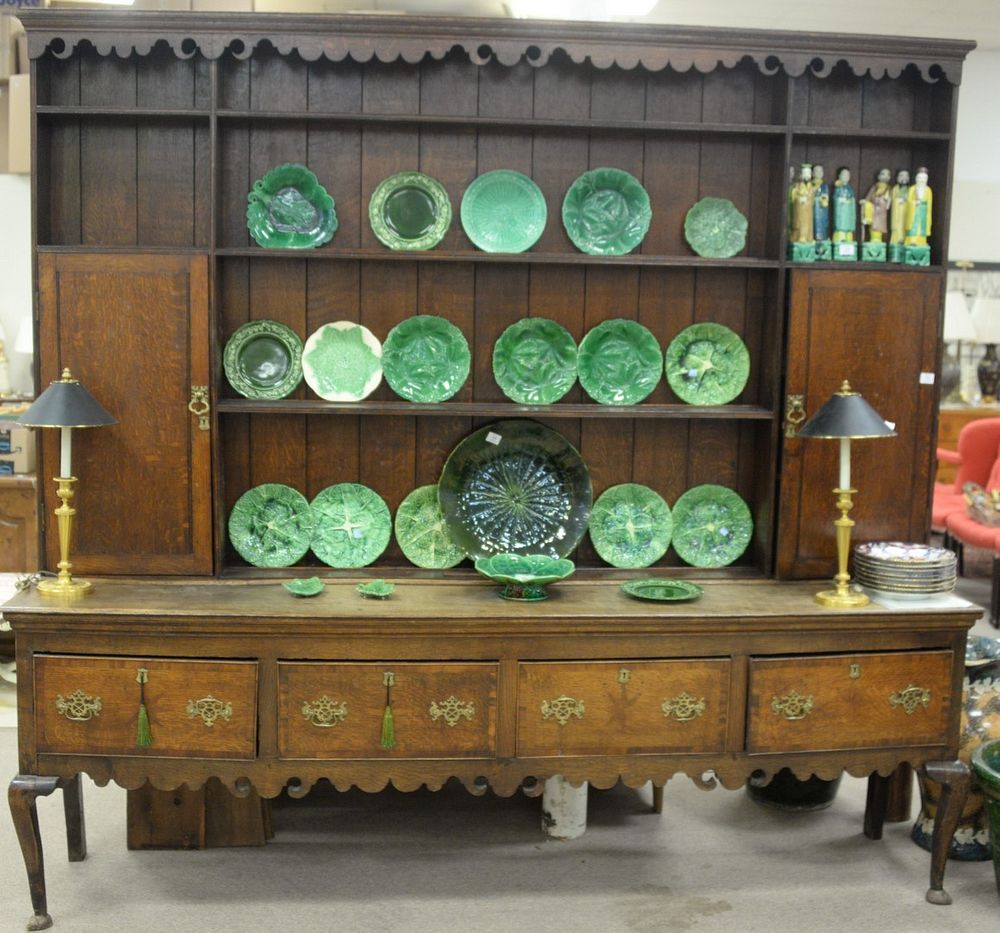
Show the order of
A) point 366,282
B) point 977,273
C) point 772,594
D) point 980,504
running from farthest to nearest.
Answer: point 977,273
point 980,504
point 366,282
point 772,594

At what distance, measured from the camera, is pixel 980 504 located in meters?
5.95

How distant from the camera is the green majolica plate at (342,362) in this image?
332cm

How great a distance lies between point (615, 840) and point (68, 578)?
1750mm

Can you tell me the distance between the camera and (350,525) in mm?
3373

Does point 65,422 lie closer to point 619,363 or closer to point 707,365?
point 619,363

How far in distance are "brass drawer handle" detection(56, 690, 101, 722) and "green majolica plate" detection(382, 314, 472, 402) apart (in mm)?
1195

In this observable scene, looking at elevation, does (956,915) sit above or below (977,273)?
below

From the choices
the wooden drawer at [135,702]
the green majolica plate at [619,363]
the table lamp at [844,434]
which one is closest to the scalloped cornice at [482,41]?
the green majolica plate at [619,363]

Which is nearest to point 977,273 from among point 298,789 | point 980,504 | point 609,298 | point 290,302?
point 980,504

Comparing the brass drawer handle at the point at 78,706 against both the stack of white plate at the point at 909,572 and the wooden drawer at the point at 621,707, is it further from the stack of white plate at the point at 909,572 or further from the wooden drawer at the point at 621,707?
the stack of white plate at the point at 909,572

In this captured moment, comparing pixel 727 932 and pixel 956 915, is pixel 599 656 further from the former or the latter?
pixel 956 915

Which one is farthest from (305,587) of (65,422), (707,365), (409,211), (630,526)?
(707,365)

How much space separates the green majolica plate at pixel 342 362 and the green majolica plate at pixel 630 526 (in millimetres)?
787

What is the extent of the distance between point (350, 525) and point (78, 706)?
3.00 feet
